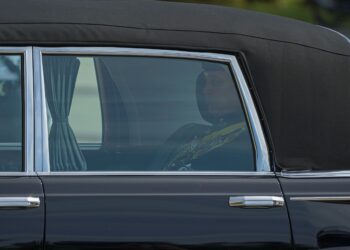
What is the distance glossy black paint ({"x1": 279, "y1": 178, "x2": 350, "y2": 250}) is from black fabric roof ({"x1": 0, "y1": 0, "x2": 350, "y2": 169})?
0.41 feet

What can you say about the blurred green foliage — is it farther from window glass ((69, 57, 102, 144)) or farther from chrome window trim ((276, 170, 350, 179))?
chrome window trim ((276, 170, 350, 179))

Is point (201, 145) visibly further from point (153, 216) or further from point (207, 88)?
point (153, 216)

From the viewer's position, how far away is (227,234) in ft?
10.7

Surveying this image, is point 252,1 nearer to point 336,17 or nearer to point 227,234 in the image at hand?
point 336,17

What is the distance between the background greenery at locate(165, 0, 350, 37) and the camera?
51.9 feet

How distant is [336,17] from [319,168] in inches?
505

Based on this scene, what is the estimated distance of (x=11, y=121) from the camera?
11.1 feet

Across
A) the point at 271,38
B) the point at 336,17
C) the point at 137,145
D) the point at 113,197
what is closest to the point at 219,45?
the point at 271,38

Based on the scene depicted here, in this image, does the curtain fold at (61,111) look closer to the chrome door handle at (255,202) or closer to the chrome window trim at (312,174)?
the chrome door handle at (255,202)

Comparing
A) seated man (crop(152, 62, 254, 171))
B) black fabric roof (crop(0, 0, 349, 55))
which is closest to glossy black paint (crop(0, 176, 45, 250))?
seated man (crop(152, 62, 254, 171))

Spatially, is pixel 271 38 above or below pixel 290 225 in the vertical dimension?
above

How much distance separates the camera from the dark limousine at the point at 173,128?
324 centimetres

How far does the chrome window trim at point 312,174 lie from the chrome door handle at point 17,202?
35.4 inches

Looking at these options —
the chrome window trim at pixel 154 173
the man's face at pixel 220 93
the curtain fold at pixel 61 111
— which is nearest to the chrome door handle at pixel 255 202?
the chrome window trim at pixel 154 173
